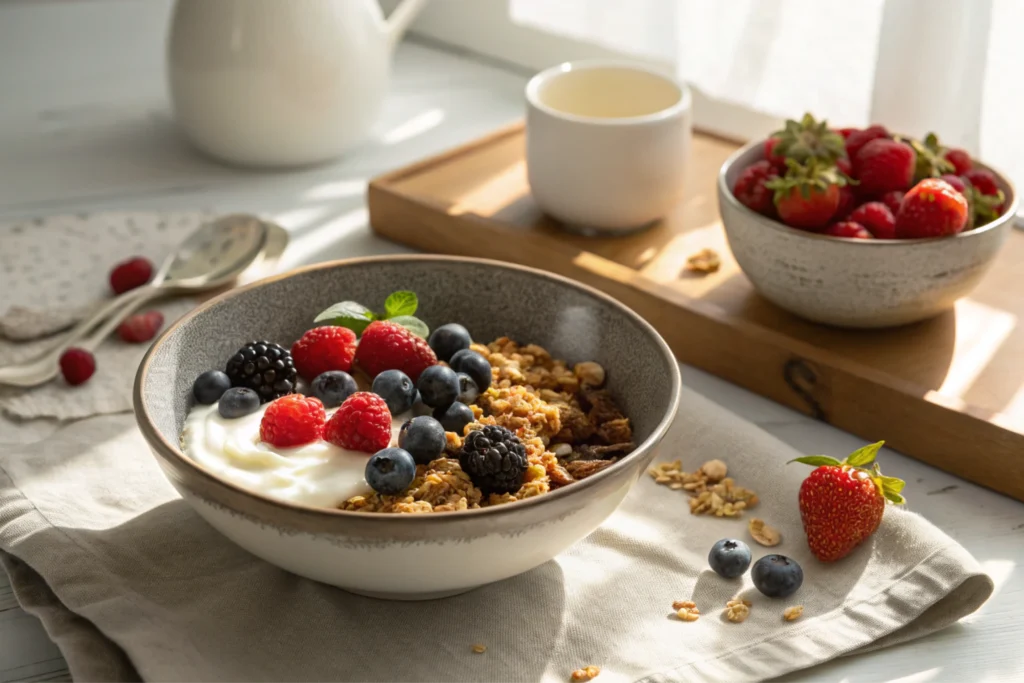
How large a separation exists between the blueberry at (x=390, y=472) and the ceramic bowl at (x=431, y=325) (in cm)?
8

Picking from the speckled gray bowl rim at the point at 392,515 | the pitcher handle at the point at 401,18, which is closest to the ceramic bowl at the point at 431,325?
the speckled gray bowl rim at the point at 392,515

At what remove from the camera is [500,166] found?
66.6 inches

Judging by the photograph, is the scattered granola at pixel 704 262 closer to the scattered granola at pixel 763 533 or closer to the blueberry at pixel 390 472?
the scattered granola at pixel 763 533

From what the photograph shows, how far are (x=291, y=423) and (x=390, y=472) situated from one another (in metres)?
0.12

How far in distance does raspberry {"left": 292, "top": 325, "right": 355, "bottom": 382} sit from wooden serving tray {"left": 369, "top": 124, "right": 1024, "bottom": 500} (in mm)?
421

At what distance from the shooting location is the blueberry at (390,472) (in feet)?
2.95

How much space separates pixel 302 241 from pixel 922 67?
2.85 feet

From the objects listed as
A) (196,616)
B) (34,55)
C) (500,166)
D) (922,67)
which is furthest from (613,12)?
(196,616)

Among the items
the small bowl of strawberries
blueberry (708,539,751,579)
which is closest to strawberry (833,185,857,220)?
the small bowl of strawberries

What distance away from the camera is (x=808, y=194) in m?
1.22

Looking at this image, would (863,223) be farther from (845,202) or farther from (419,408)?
(419,408)

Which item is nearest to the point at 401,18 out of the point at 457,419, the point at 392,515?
the point at 457,419

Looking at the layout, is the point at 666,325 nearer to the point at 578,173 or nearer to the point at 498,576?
the point at 578,173

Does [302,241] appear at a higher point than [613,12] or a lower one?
lower
